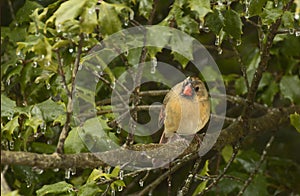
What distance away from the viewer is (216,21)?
10.00 feet

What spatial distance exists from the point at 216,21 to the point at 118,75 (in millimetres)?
779

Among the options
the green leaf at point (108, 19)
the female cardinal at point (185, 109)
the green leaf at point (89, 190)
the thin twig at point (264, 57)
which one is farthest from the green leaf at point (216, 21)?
the green leaf at point (89, 190)

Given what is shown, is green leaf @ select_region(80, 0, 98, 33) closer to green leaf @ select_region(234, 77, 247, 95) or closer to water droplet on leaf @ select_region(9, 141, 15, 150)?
water droplet on leaf @ select_region(9, 141, 15, 150)

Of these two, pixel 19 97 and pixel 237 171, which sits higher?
pixel 19 97

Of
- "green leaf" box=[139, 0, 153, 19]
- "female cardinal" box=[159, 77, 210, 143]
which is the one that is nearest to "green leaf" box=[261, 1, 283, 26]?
"green leaf" box=[139, 0, 153, 19]

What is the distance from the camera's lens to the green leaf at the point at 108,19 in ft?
7.68

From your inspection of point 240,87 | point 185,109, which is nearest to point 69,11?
point 185,109

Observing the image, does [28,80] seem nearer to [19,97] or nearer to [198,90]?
[19,97]

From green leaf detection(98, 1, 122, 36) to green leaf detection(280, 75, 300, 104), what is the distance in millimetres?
1821

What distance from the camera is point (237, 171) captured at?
13.5 ft

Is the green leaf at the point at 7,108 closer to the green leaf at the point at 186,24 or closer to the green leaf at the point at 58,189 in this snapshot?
the green leaf at the point at 58,189

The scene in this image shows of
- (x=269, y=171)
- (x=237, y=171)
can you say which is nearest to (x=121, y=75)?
(x=237, y=171)

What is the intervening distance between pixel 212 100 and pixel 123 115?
2.48 ft

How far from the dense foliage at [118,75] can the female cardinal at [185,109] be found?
7.3 inches
